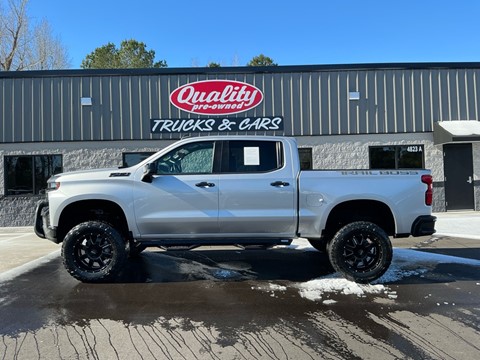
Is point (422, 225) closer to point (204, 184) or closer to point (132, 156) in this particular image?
point (204, 184)

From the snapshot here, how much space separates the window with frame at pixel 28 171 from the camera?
47.0ft

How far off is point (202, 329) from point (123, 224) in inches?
100

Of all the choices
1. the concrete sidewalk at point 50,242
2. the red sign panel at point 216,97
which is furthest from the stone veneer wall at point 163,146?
the red sign panel at point 216,97

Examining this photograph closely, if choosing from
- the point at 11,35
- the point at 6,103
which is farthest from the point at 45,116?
the point at 11,35

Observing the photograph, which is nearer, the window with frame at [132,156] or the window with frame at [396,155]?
the window with frame at [132,156]

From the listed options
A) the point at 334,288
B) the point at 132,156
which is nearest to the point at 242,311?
the point at 334,288

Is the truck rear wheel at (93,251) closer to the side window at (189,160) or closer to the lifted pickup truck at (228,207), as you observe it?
the lifted pickup truck at (228,207)

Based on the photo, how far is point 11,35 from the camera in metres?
Result: 32.2

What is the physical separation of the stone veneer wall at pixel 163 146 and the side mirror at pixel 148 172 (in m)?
8.57

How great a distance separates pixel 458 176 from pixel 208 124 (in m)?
8.66

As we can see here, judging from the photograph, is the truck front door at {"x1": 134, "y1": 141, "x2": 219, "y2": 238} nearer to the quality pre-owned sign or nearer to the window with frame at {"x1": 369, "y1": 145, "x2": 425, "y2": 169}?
the quality pre-owned sign

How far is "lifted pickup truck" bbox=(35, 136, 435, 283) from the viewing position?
5918 millimetres

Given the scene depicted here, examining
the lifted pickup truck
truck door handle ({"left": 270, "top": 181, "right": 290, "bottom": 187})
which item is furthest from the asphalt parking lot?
truck door handle ({"left": 270, "top": 181, "right": 290, "bottom": 187})

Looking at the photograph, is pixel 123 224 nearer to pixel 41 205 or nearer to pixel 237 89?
pixel 41 205
